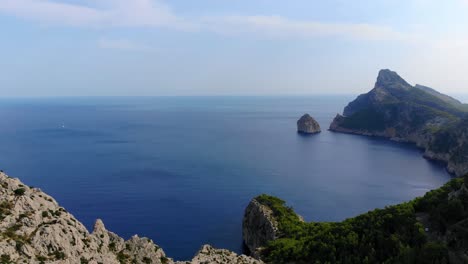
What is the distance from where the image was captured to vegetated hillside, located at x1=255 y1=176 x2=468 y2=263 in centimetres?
5994

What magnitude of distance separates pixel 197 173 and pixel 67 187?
2390 inches

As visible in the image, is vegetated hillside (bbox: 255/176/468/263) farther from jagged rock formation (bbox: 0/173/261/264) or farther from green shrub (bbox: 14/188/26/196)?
green shrub (bbox: 14/188/26/196)

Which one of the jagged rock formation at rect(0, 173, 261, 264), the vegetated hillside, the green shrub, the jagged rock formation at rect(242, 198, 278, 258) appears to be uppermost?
the green shrub

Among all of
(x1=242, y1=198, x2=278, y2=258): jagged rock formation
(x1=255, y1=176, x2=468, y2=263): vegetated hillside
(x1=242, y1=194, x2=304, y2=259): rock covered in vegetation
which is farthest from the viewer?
(x1=242, y1=198, x2=278, y2=258): jagged rock formation

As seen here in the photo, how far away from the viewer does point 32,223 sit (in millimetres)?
42531

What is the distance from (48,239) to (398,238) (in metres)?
57.5

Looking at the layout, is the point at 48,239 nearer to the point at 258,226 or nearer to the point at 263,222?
the point at 263,222

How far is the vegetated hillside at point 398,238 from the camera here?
5994 centimetres

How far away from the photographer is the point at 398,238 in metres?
66.4

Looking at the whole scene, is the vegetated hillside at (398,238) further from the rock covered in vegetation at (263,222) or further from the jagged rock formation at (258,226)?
the jagged rock formation at (258,226)

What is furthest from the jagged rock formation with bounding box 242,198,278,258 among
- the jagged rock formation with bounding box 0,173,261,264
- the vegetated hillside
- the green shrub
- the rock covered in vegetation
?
the green shrub

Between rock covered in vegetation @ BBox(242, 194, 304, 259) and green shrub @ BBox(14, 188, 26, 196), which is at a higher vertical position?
green shrub @ BBox(14, 188, 26, 196)

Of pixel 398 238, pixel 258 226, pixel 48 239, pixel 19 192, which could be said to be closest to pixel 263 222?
A: pixel 258 226

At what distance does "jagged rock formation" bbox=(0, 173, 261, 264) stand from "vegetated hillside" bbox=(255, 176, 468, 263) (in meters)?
32.7
